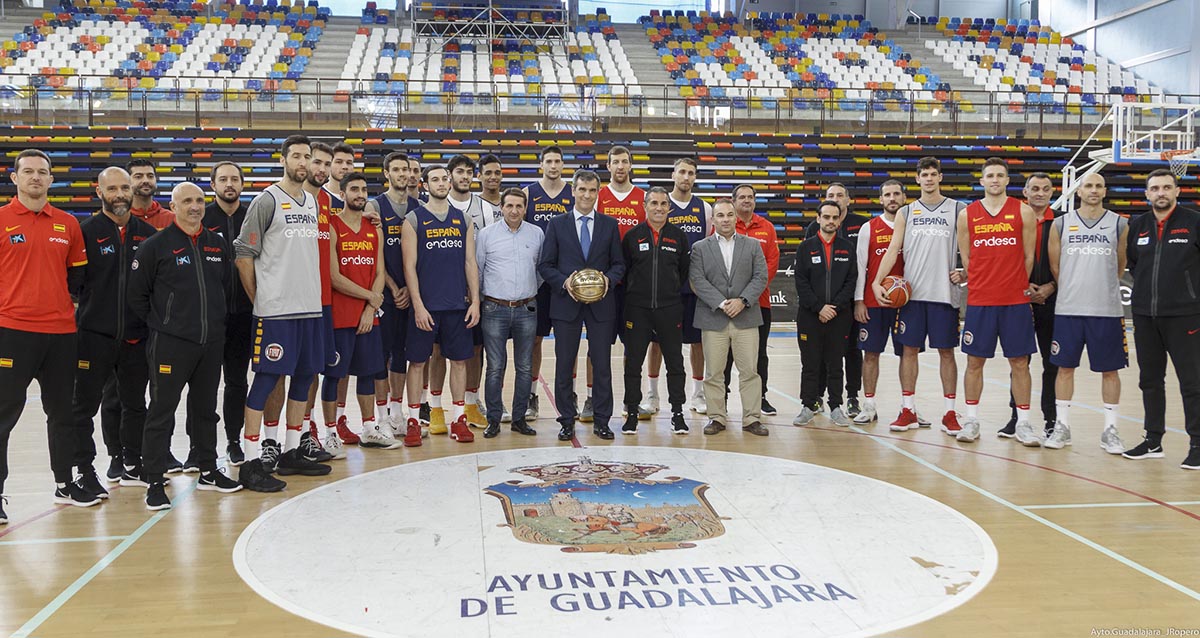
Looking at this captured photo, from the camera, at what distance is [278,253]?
4.62 metres

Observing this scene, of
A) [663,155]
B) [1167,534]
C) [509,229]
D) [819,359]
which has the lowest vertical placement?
[1167,534]

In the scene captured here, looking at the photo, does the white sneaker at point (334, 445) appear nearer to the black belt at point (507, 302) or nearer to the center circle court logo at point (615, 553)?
the center circle court logo at point (615, 553)

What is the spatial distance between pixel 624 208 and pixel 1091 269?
311cm

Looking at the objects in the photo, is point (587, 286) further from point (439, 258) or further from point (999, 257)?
point (999, 257)

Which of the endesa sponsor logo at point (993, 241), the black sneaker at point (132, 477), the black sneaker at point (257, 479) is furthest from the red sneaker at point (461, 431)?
the endesa sponsor logo at point (993, 241)

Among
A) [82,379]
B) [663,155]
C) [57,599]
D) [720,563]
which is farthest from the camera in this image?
[663,155]

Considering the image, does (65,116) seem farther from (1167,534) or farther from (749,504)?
(1167,534)

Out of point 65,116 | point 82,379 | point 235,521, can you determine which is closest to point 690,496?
point 235,521

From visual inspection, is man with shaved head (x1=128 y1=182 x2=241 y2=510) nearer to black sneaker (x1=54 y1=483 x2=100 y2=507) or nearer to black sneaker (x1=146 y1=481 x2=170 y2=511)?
black sneaker (x1=146 y1=481 x2=170 y2=511)

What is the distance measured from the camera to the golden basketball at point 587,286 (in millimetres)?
5602

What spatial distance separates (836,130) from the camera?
1684 cm

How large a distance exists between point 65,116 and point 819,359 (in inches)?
578

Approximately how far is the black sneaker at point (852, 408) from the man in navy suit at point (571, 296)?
202 cm

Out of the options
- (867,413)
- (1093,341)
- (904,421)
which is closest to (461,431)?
(867,413)
